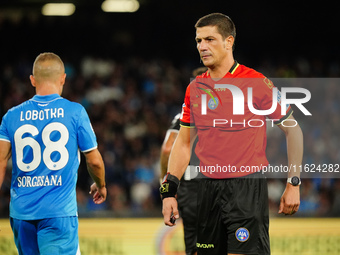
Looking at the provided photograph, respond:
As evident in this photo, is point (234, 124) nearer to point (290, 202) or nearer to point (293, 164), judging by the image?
point (293, 164)

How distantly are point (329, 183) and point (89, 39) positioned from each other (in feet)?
29.1

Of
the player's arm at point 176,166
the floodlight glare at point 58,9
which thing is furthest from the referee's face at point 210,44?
the floodlight glare at point 58,9

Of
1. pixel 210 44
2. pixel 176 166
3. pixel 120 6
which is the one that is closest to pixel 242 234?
pixel 176 166

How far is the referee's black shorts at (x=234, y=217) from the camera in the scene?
13.7ft

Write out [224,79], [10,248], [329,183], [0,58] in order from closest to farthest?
[224,79] → [10,248] → [329,183] → [0,58]

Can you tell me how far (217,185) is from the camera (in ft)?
14.4

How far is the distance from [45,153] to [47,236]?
2.14 ft

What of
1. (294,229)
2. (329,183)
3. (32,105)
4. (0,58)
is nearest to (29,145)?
(32,105)

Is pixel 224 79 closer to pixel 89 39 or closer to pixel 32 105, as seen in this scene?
pixel 32 105

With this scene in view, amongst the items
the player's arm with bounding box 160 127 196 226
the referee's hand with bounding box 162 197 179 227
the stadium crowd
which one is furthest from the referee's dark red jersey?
the stadium crowd

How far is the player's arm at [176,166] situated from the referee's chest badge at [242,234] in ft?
1.57

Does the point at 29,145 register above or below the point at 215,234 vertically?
above

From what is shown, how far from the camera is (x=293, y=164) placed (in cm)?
418

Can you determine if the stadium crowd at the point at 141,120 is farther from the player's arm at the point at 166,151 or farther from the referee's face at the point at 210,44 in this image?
the referee's face at the point at 210,44
